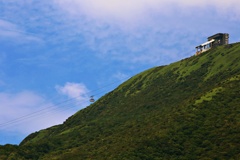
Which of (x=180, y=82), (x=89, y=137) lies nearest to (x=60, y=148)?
(x=89, y=137)

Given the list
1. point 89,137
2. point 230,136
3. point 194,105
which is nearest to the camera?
point 230,136

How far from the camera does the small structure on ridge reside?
560ft

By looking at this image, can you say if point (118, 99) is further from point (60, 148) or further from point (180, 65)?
point (60, 148)

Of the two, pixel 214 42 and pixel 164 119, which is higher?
pixel 214 42

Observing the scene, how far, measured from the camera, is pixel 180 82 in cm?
14550

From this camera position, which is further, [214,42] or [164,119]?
[214,42]

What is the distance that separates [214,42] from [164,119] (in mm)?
79971

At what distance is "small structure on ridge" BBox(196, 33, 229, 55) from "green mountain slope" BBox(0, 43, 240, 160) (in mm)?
11787

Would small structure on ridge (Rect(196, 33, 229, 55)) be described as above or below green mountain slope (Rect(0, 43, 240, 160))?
above

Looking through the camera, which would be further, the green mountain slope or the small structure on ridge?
the small structure on ridge

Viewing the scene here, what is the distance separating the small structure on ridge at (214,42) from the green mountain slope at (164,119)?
11787 mm

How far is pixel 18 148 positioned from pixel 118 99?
176 ft

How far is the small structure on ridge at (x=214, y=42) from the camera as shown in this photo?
560 ft

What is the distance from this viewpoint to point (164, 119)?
4119 inches
